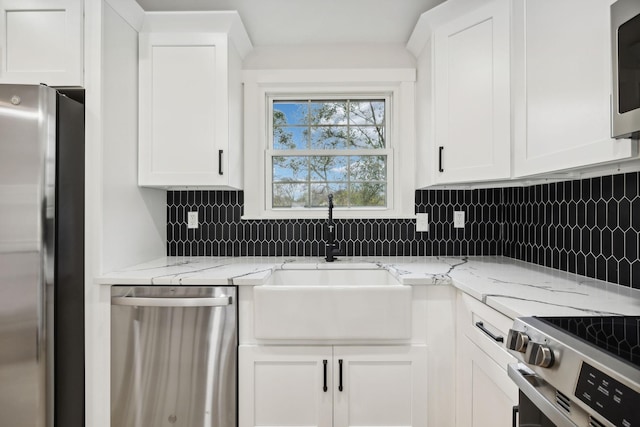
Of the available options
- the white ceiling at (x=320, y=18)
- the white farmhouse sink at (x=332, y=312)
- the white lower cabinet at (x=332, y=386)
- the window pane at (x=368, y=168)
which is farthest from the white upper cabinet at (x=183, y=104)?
the white lower cabinet at (x=332, y=386)

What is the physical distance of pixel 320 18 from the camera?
206 centimetres

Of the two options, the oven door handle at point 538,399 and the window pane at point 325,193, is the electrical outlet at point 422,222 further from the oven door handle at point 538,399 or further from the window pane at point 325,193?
the oven door handle at point 538,399

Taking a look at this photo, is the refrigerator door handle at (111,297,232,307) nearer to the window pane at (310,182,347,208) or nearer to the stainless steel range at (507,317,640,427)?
the window pane at (310,182,347,208)

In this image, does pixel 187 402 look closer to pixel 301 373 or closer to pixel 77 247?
pixel 301 373

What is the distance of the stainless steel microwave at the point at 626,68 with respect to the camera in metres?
0.85

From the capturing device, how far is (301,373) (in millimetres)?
1589

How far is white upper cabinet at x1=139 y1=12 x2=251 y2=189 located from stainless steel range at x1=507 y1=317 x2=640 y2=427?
5.45 feet

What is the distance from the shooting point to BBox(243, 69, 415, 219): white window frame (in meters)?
2.30

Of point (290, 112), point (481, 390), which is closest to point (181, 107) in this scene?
point (290, 112)

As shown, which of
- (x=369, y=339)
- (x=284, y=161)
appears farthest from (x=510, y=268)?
(x=284, y=161)

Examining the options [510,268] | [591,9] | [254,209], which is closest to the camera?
[591,9]

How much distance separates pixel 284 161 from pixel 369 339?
4.49ft

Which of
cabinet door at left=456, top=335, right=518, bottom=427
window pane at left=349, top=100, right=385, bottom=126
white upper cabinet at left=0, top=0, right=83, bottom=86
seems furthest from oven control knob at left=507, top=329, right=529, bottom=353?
white upper cabinet at left=0, top=0, right=83, bottom=86

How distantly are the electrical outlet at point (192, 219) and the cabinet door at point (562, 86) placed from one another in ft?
Result: 6.33
